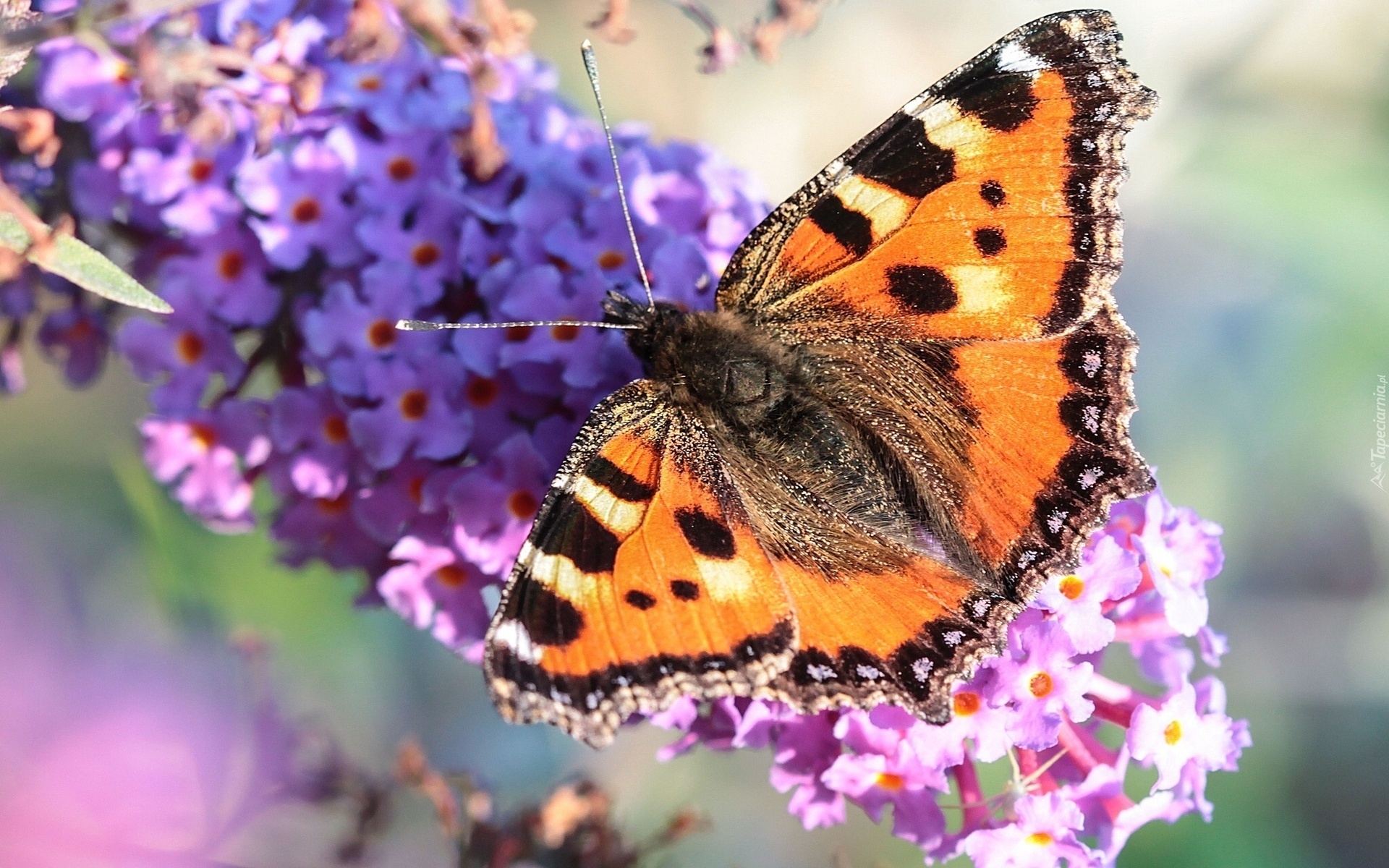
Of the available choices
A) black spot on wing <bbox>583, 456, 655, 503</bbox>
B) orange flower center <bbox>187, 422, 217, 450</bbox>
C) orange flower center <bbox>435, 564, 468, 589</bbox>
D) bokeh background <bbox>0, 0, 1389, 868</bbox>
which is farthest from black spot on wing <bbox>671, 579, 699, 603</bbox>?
bokeh background <bbox>0, 0, 1389, 868</bbox>

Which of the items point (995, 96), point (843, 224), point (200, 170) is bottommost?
point (200, 170)

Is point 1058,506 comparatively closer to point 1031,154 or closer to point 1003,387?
point 1003,387

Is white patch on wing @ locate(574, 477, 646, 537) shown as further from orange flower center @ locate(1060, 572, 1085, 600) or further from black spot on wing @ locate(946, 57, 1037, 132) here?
black spot on wing @ locate(946, 57, 1037, 132)

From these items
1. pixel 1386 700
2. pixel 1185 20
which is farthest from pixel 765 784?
pixel 1185 20

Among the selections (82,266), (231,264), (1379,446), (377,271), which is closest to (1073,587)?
(377,271)

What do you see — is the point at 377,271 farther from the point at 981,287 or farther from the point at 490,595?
the point at 981,287

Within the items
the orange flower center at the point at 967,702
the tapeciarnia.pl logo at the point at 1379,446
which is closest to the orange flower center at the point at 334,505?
the orange flower center at the point at 967,702

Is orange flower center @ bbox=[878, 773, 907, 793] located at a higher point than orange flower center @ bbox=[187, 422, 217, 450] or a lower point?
higher
